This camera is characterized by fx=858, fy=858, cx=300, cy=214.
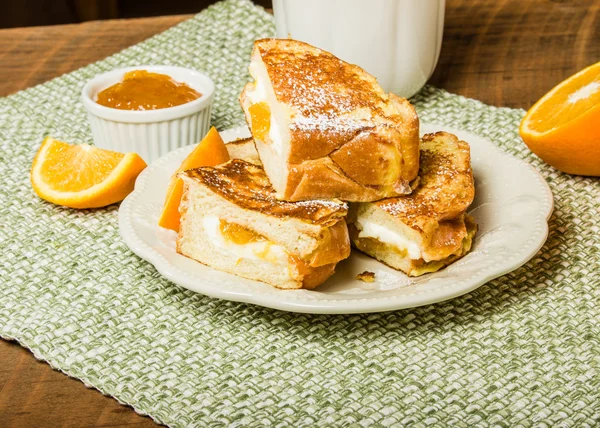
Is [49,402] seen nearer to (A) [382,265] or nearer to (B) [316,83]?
(A) [382,265]

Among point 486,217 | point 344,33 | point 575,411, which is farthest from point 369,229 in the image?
point 344,33

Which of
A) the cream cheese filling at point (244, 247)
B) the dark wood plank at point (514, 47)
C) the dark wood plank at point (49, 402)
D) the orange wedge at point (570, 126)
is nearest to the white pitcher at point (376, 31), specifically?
the dark wood plank at point (514, 47)

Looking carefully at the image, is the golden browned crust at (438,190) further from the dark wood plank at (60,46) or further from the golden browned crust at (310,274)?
the dark wood plank at (60,46)

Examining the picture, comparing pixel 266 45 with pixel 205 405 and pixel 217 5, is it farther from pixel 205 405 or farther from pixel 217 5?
pixel 217 5

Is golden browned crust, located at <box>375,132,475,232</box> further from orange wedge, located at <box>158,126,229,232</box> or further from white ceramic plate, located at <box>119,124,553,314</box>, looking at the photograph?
orange wedge, located at <box>158,126,229,232</box>

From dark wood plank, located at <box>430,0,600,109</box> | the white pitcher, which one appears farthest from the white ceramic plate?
dark wood plank, located at <box>430,0,600,109</box>

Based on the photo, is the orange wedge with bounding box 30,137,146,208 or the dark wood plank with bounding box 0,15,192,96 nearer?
the orange wedge with bounding box 30,137,146,208

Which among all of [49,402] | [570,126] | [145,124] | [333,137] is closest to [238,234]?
[333,137]
